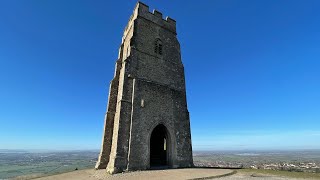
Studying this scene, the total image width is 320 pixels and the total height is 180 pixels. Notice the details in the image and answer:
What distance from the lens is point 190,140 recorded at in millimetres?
Result: 17125

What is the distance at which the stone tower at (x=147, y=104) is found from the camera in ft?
46.9

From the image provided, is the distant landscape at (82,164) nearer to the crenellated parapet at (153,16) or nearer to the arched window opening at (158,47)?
the arched window opening at (158,47)

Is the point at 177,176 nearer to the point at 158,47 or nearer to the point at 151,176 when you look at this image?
the point at 151,176

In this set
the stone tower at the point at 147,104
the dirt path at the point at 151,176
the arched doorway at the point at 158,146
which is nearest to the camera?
the dirt path at the point at 151,176

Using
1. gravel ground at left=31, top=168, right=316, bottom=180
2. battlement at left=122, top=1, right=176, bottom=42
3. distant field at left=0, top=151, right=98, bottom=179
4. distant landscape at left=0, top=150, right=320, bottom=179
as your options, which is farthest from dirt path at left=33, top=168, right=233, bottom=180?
battlement at left=122, top=1, right=176, bottom=42

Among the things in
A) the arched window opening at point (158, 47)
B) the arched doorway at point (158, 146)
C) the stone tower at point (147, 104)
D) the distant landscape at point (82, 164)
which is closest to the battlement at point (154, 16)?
the stone tower at point (147, 104)

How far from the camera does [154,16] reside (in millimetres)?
19281

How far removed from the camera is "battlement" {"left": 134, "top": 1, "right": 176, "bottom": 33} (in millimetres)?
18469

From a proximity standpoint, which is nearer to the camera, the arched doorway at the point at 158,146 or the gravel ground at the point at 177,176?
the gravel ground at the point at 177,176

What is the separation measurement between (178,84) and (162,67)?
82.2 inches

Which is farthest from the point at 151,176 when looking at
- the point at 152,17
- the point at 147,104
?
the point at 152,17

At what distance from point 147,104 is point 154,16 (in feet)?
28.0

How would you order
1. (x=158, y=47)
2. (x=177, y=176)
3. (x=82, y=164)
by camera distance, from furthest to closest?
(x=82, y=164) < (x=158, y=47) < (x=177, y=176)

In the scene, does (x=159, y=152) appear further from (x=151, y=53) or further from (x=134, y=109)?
(x=151, y=53)
